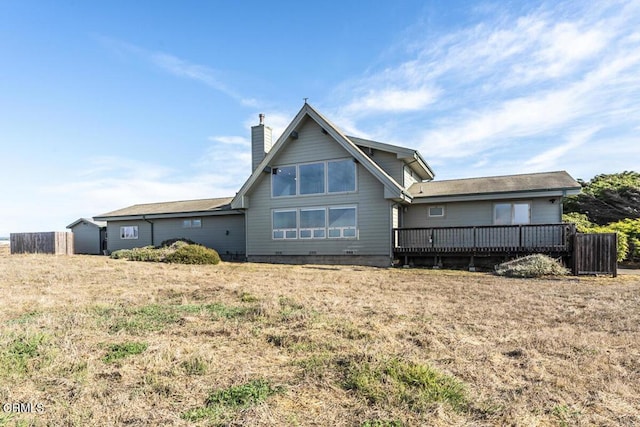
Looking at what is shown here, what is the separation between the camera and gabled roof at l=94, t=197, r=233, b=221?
2230 centimetres

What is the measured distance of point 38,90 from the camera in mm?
14000

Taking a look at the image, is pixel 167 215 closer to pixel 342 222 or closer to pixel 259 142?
pixel 259 142

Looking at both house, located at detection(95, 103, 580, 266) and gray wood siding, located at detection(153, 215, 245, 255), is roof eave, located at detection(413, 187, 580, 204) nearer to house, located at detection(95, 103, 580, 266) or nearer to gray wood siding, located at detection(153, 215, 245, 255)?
house, located at detection(95, 103, 580, 266)

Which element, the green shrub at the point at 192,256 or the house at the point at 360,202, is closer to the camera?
the house at the point at 360,202

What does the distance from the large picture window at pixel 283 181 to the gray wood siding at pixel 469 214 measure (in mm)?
6104

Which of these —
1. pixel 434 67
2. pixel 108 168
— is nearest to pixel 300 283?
pixel 434 67

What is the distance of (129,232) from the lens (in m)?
25.3

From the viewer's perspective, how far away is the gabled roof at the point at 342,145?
16.0 metres

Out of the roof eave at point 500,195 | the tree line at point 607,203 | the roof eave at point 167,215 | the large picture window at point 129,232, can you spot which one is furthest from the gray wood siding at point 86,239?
the tree line at point 607,203

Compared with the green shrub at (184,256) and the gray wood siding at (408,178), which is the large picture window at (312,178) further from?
the green shrub at (184,256)

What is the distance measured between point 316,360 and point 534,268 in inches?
458

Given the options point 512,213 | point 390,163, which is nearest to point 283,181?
point 390,163

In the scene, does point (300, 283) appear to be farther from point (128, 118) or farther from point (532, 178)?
point (532, 178)

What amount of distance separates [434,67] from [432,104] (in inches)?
124
